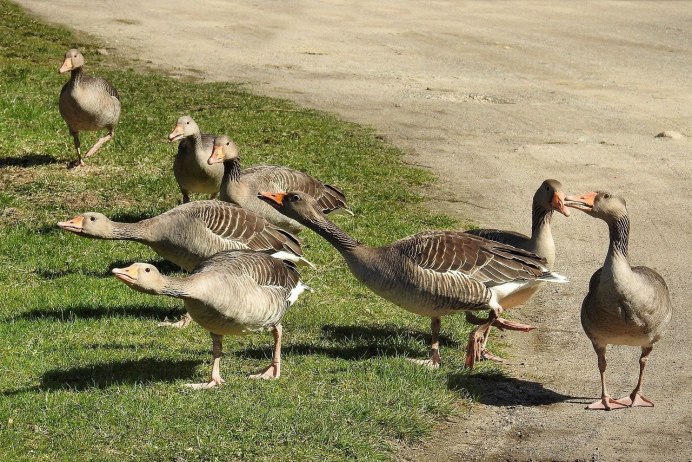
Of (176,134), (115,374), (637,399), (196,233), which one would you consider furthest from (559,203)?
(176,134)

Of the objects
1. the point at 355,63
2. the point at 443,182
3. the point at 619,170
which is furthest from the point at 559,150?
the point at 355,63

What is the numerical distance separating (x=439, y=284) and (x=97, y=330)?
114 inches

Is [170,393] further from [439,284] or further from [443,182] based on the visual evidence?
[443,182]

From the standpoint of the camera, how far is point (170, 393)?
7.36m

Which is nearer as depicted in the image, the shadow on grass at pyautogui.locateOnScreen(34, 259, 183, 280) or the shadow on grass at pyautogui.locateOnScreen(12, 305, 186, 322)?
the shadow on grass at pyautogui.locateOnScreen(12, 305, 186, 322)

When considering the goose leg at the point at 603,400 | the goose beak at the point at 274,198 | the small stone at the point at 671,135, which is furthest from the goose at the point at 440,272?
the small stone at the point at 671,135

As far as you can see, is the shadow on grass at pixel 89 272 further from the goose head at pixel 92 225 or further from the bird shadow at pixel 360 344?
the bird shadow at pixel 360 344

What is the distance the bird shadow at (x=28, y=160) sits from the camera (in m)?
13.7

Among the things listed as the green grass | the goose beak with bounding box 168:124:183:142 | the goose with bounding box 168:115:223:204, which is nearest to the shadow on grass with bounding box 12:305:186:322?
the green grass

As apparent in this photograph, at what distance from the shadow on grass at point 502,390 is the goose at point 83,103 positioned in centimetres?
729

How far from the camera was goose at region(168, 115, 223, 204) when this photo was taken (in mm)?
11102

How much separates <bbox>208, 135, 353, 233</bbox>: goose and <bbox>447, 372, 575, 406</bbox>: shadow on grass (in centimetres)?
285

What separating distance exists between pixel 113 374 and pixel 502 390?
2.93 m

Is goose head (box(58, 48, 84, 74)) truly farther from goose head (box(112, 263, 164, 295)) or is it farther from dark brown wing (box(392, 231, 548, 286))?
goose head (box(112, 263, 164, 295))
